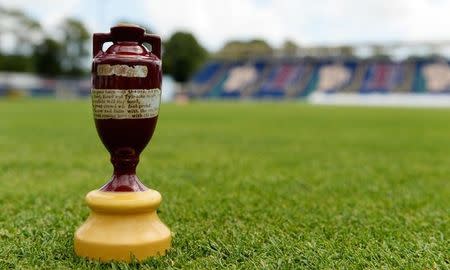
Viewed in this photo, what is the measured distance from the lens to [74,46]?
167 ft

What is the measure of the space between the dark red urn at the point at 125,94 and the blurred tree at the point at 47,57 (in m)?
50.0

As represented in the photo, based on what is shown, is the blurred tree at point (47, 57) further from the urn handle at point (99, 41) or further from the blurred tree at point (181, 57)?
the urn handle at point (99, 41)

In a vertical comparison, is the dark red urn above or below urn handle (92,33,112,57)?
below

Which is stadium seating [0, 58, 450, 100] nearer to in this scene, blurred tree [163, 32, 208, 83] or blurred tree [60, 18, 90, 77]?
blurred tree [60, 18, 90, 77]

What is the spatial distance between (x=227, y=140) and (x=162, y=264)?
534cm

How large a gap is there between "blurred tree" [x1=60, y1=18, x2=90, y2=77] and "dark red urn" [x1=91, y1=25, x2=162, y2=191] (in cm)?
5084

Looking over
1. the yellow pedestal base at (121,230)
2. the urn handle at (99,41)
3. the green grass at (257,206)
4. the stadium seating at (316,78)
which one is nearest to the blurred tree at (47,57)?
the stadium seating at (316,78)

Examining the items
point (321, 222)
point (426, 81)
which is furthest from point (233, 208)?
point (426, 81)

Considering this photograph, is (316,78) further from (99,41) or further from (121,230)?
(121,230)

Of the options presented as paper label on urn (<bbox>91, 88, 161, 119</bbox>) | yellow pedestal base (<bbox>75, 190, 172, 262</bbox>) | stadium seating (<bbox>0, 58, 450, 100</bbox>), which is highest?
paper label on urn (<bbox>91, 88, 161, 119</bbox>)

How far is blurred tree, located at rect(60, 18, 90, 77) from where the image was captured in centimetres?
5059

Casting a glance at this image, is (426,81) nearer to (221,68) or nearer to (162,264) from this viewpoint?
(221,68)

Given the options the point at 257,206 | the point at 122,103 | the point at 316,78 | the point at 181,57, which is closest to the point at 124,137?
the point at 122,103

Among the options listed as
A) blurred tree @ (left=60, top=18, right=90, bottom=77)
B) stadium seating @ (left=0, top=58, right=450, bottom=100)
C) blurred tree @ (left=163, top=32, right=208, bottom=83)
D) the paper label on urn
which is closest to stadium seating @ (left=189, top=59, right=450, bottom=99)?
stadium seating @ (left=0, top=58, right=450, bottom=100)
